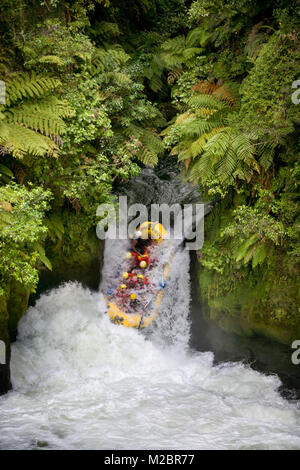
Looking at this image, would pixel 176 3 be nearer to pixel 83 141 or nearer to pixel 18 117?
pixel 83 141

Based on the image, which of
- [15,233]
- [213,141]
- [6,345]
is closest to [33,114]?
[15,233]

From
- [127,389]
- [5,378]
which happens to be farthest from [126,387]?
[5,378]

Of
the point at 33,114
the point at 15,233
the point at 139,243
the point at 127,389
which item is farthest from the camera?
the point at 139,243

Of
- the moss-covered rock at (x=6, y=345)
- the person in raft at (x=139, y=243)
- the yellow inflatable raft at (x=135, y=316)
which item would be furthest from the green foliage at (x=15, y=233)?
the person in raft at (x=139, y=243)

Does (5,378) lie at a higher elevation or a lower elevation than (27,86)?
lower

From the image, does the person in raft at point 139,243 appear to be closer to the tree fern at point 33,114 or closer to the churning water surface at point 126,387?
the churning water surface at point 126,387

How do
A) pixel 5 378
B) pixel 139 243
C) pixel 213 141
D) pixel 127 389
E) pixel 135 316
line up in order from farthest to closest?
pixel 139 243 → pixel 135 316 → pixel 213 141 → pixel 127 389 → pixel 5 378

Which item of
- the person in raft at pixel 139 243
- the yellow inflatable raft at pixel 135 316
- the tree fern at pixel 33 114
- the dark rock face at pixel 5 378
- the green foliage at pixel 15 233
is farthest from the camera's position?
the person in raft at pixel 139 243

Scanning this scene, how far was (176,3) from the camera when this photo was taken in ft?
33.7

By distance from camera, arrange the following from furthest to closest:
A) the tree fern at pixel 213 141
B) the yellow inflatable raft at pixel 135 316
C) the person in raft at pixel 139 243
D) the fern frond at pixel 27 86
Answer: the person in raft at pixel 139 243 → the yellow inflatable raft at pixel 135 316 → the fern frond at pixel 27 86 → the tree fern at pixel 213 141

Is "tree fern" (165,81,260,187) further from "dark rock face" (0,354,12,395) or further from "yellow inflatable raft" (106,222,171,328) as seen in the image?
"dark rock face" (0,354,12,395)

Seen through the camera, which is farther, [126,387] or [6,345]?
[126,387]

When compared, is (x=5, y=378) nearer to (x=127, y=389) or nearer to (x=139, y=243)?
(x=127, y=389)

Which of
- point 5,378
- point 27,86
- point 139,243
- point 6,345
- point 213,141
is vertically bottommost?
point 5,378
